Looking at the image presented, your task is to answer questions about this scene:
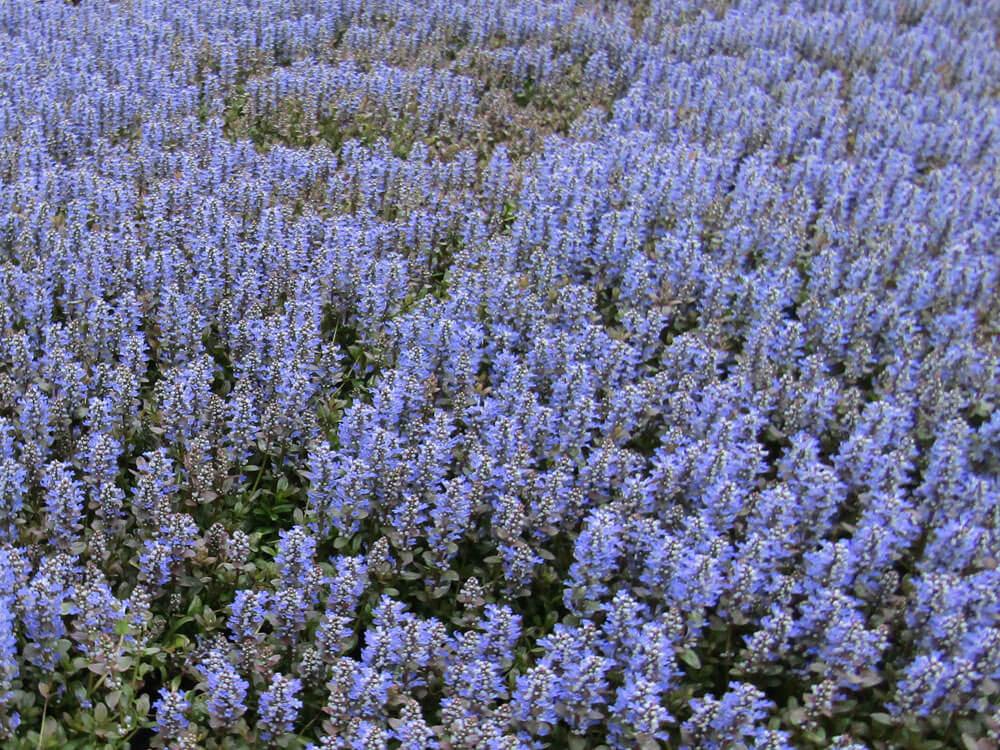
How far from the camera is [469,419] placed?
6223mm

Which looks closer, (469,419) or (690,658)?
(690,658)

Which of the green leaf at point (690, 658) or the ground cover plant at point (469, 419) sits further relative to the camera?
the green leaf at point (690, 658)

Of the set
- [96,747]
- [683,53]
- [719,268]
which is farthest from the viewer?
[683,53]

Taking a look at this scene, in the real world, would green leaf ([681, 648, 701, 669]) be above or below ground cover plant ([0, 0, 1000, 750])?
below

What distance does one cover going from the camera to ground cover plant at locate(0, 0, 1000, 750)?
15.5 feet

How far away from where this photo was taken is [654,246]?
8.61 metres

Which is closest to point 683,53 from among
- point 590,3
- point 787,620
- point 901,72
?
point 590,3

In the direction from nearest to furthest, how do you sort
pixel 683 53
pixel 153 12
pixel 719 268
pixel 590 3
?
pixel 719 268 → pixel 153 12 → pixel 683 53 → pixel 590 3

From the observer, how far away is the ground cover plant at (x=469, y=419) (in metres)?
4.71

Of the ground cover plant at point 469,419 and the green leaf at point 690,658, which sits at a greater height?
the ground cover plant at point 469,419

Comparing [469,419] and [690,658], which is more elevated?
[469,419]

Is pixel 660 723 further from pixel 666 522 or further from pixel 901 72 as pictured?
pixel 901 72

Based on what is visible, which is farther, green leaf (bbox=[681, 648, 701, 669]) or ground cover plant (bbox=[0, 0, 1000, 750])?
green leaf (bbox=[681, 648, 701, 669])

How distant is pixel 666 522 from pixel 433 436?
1534mm
